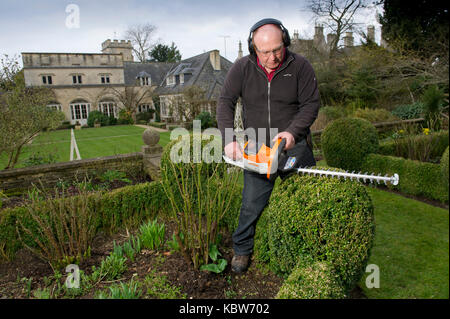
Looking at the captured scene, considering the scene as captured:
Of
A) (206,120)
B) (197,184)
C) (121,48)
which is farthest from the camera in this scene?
(121,48)

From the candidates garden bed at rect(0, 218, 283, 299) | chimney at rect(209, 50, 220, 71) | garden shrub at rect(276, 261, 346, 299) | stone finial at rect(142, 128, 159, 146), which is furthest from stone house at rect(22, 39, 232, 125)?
garden shrub at rect(276, 261, 346, 299)

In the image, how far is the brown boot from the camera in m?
2.75

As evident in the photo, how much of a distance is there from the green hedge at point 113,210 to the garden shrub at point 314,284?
106 inches

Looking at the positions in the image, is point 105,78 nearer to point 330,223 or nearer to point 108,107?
point 108,107

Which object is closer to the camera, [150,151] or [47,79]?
[150,151]

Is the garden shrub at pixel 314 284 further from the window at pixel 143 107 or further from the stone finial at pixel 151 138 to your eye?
the window at pixel 143 107

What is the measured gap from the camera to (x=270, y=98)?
2.28m

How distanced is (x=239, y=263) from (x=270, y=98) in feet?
4.99

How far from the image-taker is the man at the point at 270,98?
6.93ft

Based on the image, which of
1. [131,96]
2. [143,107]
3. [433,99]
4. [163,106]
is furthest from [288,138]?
[143,107]

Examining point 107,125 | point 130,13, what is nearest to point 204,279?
point 130,13

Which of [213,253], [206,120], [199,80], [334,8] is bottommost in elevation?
[213,253]

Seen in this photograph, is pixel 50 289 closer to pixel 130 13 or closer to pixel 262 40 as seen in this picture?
pixel 130 13

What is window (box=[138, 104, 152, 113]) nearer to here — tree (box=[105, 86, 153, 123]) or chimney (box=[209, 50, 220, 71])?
tree (box=[105, 86, 153, 123])
